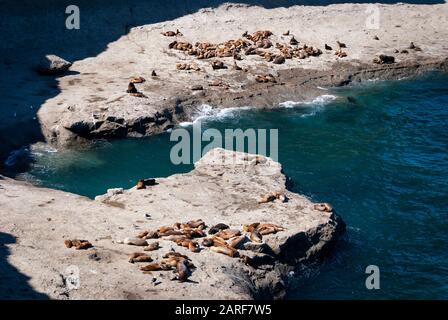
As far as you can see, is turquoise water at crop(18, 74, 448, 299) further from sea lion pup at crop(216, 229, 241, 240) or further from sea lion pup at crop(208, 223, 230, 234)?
sea lion pup at crop(208, 223, 230, 234)

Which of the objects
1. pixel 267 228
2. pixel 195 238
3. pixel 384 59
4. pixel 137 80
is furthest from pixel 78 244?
pixel 384 59

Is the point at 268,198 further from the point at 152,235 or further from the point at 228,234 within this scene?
the point at 152,235

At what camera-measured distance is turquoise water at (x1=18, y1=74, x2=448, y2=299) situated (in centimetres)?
1597

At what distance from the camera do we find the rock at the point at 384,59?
94.2ft

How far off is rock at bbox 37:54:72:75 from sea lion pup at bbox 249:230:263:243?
1232 centimetres

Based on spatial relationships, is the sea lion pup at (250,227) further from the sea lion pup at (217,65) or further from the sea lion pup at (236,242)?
the sea lion pup at (217,65)

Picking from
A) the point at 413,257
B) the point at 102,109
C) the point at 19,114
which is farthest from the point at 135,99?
the point at 413,257

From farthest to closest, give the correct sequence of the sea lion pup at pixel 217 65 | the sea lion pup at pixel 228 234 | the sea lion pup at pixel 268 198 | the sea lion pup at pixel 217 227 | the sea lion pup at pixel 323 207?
1. the sea lion pup at pixel 217 65
2. the sea lion pup at pixel 268 198
3. the sea lion pup at pixel 323 207
4. the sea lion pup at pixel 217 227
5. the sea lion pup at pixel 228 234

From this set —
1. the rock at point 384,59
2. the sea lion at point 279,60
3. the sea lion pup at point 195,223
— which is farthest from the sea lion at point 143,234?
the rock at point 384,59

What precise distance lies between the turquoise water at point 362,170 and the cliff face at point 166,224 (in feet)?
2.74

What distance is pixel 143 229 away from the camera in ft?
51.8
